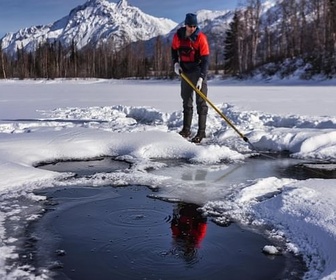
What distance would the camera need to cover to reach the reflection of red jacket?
2.78 m

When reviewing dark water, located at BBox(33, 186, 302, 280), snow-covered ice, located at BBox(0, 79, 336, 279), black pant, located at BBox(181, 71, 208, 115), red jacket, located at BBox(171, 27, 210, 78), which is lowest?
dark water, located at BBox(33, 186, 302, 280)

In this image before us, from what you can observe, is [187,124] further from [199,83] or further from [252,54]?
[252,54]

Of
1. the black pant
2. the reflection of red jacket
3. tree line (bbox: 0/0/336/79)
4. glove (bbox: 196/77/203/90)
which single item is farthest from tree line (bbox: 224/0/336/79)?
the reflection of red jacket

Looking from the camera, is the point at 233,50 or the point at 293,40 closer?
the point at 293,40

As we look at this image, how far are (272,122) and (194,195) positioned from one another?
482 cm

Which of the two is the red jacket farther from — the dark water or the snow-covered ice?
the dark water

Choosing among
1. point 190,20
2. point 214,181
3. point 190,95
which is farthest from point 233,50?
point 214,181

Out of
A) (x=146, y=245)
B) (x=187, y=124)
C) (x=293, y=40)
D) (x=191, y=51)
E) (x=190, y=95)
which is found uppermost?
(x=293, y=40)

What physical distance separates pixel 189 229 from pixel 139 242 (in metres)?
0.40

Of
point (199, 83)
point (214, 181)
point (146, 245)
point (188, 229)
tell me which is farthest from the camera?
point (199, 83)

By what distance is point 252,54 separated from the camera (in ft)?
140

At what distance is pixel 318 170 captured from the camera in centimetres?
472

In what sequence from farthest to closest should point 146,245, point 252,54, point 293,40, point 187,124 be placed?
point 252,54
point 293,40
point 187,124
point 146,245

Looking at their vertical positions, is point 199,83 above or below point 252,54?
below
